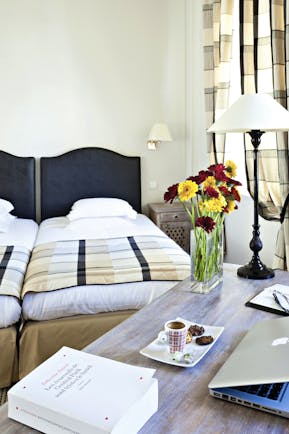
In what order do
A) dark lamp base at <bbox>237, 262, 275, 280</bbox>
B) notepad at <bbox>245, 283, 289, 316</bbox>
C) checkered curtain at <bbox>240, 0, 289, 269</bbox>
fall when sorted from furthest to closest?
checkered curtain at <bbox>240, 0, 289, 269</bbox> < dark lamp base at <bbox>237, 262, 275, 280</bbox> < notepad at <bbox>245, 283, 289, 316</bbox>

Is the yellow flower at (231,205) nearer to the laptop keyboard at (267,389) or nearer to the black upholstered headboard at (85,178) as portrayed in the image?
the laptop keyboard at (267,389)

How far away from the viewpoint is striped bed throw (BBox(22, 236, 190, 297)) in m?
2.12

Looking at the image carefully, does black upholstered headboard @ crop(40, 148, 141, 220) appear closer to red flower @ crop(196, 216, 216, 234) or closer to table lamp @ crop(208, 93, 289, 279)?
table lamp @ crop(208, 93, 289, 279)

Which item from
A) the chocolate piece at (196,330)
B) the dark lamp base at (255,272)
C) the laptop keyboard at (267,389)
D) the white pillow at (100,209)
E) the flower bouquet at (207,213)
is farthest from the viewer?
the white pillow at (100,209)

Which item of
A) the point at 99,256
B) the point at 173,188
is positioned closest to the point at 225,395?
the point at 173,188

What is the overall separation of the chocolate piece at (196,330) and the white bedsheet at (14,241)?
3.62 feet

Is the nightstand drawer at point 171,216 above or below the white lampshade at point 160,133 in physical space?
below

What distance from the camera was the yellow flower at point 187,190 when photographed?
1394 millimetres

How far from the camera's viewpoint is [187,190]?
1.40 meters

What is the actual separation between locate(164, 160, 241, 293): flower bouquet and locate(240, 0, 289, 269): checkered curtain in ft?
5.06

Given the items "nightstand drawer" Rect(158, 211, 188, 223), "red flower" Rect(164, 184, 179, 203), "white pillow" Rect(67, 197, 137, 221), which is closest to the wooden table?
"red flower" Rect(164, 184, 179, 203)

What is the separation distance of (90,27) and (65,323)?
10.1 feet

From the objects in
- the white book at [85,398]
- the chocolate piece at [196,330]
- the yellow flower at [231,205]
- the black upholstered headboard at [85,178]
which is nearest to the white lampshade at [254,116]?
the yellow flower at [231,205]

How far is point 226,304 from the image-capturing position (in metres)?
1.39
